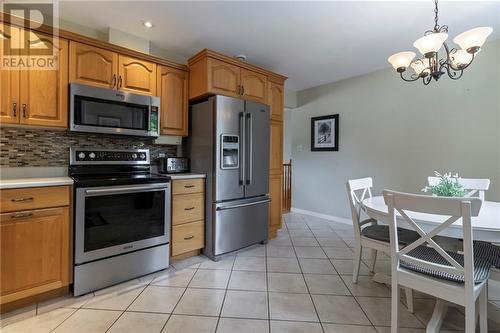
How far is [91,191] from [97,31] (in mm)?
1746

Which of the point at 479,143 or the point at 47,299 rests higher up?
the point at 479,143

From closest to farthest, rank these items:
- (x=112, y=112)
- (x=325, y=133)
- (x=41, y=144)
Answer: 1. (x=41, y=144)
2. (x=112, y=112)
3. (x=325, y=133)

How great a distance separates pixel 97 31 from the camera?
8.27 feet

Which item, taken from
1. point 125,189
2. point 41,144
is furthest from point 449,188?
point 41,144

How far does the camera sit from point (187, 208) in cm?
255

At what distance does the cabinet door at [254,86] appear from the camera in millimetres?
2877

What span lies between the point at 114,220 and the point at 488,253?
9.03 feet

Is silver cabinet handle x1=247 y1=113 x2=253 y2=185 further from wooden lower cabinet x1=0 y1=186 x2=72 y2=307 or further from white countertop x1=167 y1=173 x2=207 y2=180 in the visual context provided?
wooden lower cabinet x1=0 y1=186 x2=72 y2=307

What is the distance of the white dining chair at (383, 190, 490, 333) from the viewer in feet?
3.93

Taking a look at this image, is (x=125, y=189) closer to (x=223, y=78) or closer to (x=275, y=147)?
(x=223, y=78)

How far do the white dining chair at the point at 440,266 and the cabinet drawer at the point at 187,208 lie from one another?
71.9 inches

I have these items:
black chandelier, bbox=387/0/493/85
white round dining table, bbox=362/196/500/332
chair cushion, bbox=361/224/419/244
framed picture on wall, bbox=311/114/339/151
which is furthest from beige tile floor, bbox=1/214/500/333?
framed picture on wall, bbox=311/114/339/151

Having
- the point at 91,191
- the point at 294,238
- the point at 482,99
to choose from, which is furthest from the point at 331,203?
the point at 91,191

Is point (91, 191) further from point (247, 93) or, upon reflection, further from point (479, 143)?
point (479, 143)
